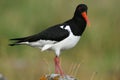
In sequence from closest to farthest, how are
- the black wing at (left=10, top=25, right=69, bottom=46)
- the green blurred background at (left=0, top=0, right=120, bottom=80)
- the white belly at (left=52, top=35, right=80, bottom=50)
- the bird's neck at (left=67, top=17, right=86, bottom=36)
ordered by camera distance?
the white belly at (left=52, top=35, right=80, bottom=50) → the black wing at (left=10, top=25, right=69, bottom=46) → the bird's neck at (left=67, top=17, right=86, bottom=36) → the green blurred background at (left=0, top=0, right=120, bottom=80)

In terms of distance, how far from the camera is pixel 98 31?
23578 mm

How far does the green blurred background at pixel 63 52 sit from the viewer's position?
2025cm

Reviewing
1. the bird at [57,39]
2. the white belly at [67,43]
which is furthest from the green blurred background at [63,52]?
the white belly at [67,43]

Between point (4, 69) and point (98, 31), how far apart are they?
4440 mm

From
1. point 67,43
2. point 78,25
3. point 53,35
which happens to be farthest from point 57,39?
point 78,25

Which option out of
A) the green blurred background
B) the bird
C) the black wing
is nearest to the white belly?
the bird

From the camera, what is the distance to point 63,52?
74.2 feet

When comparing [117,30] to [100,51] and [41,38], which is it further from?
[41,38]

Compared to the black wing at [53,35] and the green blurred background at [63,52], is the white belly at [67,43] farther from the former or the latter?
the green blurred background at [63,52]

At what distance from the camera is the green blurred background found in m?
20.2

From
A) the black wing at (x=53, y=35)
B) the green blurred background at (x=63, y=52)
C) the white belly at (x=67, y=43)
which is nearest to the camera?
the white belly at (x=67, y=43)

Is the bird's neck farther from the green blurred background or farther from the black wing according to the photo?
the green blurred background

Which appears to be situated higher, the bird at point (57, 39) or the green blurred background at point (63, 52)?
the bird at point (57, 39)

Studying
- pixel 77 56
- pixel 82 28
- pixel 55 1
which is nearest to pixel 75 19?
pixel 82 28
